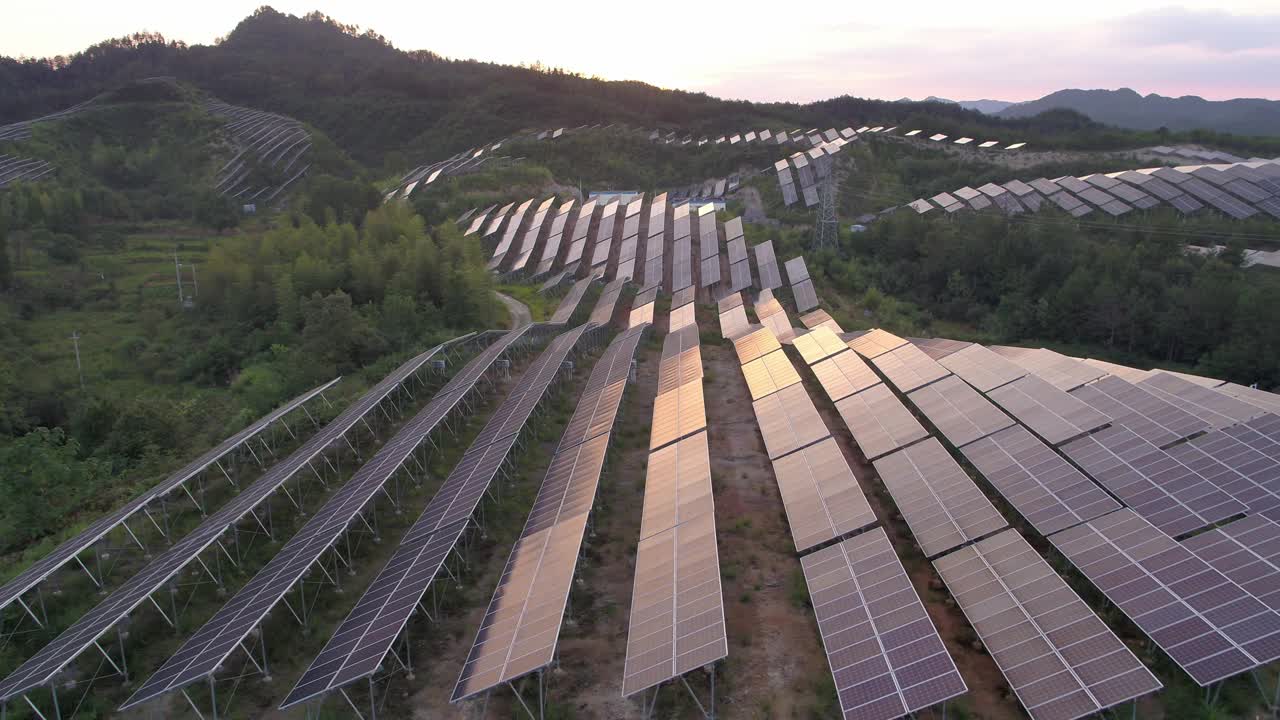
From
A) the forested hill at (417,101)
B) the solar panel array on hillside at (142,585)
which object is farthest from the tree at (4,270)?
the forested hill at (417,101)

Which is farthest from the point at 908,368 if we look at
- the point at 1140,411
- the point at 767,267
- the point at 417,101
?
the point at 417,101

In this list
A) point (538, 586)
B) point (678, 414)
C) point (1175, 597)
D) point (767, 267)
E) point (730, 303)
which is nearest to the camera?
point (1175, 597)

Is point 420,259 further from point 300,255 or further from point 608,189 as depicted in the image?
point 608,189

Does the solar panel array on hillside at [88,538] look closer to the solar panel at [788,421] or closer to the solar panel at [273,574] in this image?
the solar panel at [273,574]

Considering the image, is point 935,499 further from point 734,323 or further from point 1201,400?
point 734,323

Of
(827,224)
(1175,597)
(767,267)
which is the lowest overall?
(1175,597)

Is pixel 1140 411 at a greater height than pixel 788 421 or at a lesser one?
greater

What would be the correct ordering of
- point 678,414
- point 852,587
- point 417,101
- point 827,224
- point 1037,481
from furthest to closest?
point 417,101
point 827,224
point 678,414
point 1037,481
point 852,587
